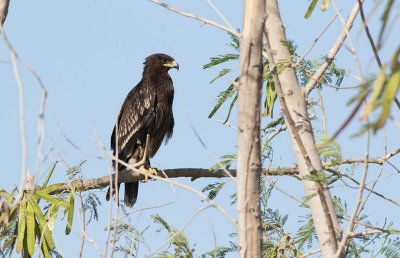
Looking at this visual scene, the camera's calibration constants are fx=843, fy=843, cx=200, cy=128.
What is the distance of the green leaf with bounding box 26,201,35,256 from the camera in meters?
5.90

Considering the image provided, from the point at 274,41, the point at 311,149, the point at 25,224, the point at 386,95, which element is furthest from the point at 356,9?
the point at 25,224

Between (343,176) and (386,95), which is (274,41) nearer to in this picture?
(343,176)

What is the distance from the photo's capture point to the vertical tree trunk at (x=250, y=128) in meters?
2.93

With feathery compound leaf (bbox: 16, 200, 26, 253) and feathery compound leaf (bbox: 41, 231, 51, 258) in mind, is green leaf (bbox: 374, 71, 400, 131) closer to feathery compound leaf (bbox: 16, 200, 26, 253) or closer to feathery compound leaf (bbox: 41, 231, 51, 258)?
feathery compound leaf (bbox: 16, 200, 26, 253)

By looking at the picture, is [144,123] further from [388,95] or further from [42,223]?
[388,95]

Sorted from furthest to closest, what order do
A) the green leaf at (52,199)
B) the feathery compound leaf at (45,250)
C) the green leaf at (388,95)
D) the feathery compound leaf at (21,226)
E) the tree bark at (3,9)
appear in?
the green leaf at (52,199)
the feathery compound leaf at (45,250)
the feathery compound leaf at (21,226)
the tree bark at (3,9)
the green leaf at (388,95)

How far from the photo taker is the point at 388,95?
1.95 meters

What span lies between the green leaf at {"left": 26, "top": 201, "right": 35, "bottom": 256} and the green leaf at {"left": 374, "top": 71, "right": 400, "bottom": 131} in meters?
4.30

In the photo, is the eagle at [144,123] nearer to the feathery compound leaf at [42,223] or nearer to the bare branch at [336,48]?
the feathery compound leaf at [42,223]

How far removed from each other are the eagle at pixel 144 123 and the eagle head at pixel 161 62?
1.11 ft

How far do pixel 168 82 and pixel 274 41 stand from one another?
20.1 feet

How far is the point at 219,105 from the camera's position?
5980mm

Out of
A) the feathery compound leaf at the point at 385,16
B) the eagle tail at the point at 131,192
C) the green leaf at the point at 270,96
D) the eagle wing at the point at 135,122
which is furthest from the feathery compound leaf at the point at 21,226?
the feathery compound leaf at the point at 385,16

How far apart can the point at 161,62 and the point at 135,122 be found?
3.81 ft
